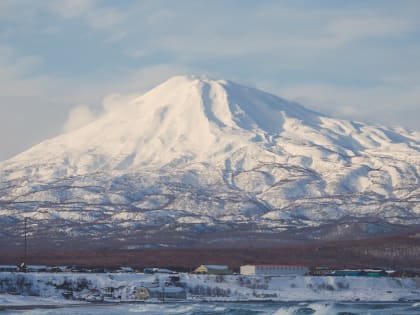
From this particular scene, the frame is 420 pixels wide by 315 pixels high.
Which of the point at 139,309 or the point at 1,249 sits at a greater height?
the point at 1,249

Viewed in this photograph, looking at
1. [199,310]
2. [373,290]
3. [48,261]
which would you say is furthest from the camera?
[48,261]

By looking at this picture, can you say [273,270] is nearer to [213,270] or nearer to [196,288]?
[213,270]

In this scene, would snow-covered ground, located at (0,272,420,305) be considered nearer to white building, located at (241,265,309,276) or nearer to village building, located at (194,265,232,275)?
white building, located at (241,265,309,276)

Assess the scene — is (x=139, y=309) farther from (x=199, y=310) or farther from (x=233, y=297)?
(x=233, y=297)

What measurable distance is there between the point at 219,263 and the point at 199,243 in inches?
1693

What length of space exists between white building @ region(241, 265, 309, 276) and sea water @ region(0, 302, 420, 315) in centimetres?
2854

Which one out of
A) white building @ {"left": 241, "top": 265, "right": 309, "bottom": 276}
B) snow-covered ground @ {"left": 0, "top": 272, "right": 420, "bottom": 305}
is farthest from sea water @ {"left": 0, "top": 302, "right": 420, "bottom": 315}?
white building @ {"left": 241, "top": 265, "right": 309, "bottom": 276}

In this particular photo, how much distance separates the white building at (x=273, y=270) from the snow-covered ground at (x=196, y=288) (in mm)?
7703

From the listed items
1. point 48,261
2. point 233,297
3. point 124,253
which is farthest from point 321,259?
point 233,297

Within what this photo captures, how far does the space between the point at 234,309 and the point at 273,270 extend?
3913 centimetres

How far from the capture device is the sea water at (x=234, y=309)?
74.4 meters

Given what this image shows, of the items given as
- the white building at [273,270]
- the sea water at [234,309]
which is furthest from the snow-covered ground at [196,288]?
the sea water at [234,309]

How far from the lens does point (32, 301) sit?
88.1 m

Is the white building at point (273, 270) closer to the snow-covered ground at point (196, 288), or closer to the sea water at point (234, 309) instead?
the snow-covered ground at point (196, 288)
